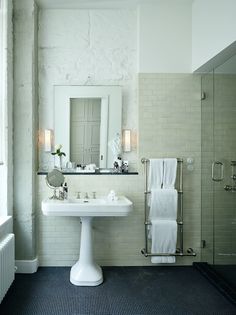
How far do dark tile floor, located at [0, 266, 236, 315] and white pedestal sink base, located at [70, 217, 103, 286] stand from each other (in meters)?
0.07

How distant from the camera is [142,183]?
3.47m

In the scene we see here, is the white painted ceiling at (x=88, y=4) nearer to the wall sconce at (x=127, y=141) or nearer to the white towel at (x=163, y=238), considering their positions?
the wall sconce at (x=127, y=141)

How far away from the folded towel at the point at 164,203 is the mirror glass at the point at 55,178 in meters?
1.11

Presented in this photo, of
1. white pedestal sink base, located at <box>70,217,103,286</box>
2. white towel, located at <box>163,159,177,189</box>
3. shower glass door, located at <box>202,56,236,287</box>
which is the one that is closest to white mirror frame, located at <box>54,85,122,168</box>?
white towel, located at <box>163,159,177,189</box>

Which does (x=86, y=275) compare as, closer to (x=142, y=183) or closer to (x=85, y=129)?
(x=142, y=183)

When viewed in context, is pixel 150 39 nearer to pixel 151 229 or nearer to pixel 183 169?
pixel 183 169

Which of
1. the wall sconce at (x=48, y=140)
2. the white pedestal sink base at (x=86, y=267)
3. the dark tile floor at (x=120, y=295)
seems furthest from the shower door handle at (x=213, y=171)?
the wall sconce at (x=48, y=140)

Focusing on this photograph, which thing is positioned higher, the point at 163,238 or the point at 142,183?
the point at 142,183

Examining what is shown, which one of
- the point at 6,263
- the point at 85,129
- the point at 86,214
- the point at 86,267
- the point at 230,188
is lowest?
Result: the point at 86,267

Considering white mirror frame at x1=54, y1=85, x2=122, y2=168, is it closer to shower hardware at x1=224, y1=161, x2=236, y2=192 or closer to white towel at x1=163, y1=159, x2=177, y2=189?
white towel at x1=163, y1=159, x2=177, y2=189

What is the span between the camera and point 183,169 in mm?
3494

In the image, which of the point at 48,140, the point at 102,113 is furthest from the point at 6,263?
the point at 102,113

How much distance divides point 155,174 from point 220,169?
753mm

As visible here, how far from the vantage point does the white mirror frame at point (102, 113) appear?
3473 mm
